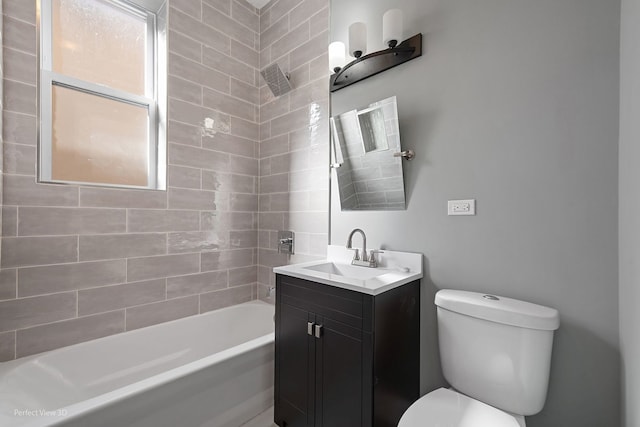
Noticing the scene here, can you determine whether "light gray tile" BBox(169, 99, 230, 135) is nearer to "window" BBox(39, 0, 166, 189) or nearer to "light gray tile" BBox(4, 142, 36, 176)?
"window" BBox(39, 0, 166, 189)

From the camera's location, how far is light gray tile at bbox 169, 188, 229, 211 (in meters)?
2.01

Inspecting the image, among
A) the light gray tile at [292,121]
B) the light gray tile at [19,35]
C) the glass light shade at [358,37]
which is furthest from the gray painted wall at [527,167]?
the light gray tile at [19,35]

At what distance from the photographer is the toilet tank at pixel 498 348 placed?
1.03 metres

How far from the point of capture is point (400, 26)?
1.49m

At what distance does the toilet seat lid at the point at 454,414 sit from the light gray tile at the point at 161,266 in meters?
1.74

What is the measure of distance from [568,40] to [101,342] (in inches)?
113

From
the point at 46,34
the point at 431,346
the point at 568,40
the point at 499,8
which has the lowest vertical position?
the point at 431,346

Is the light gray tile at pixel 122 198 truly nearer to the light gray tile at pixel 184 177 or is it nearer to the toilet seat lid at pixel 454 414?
the light gray tile at pixel 184 177

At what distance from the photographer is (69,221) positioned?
5.30ft

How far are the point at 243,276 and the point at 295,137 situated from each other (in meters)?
1.28

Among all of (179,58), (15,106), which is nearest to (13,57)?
(15,106)

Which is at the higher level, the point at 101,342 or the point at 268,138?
the point at 268,138

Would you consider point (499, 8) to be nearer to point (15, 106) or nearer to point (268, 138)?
point (268, 138)

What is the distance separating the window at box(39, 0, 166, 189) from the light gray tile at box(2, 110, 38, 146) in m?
0.08
